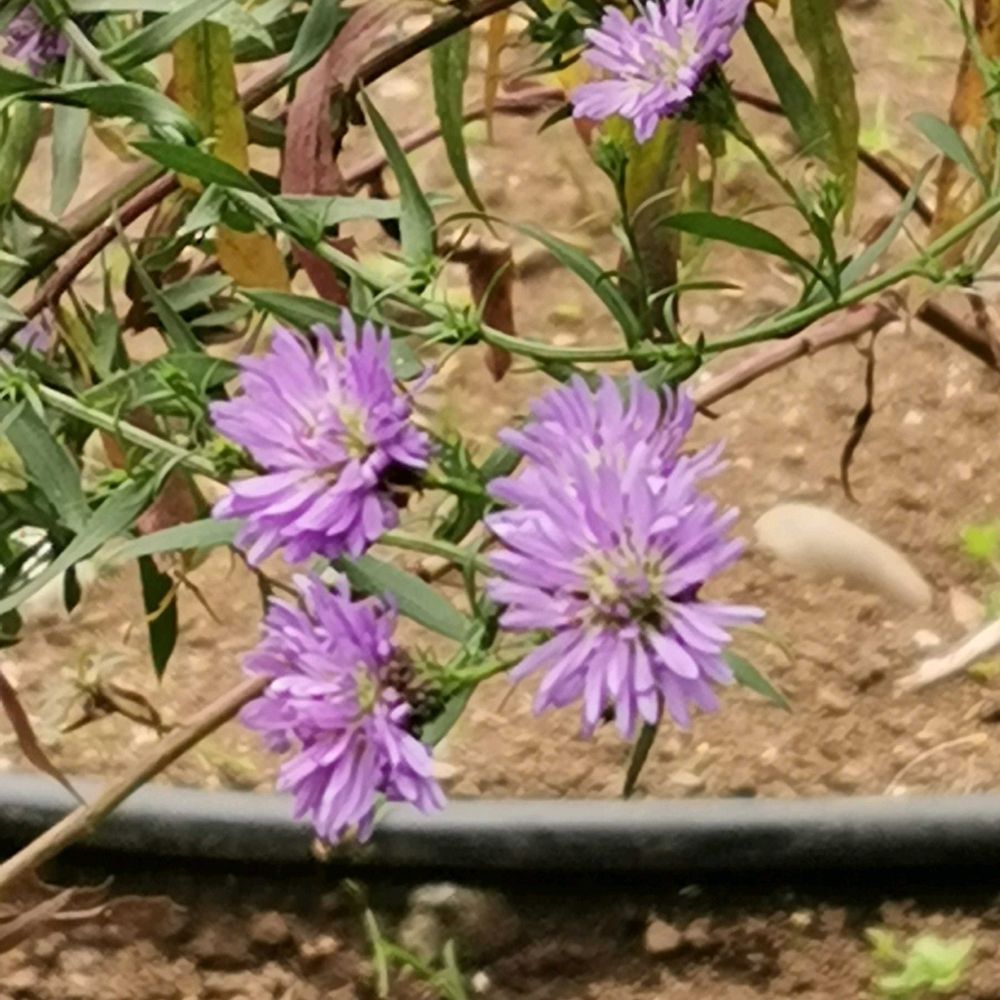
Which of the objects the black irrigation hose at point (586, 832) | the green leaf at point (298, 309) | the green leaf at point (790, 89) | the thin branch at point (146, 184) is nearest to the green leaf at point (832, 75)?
the green leaf at point (790, 89)

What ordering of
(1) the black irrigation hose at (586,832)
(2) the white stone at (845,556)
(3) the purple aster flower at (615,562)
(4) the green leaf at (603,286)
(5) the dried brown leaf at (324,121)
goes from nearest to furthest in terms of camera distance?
(3) the purple aster flower at (615,562) → (4) the green leaf at (603,286) → (5) the dried brown leaf at (324,121) → (1) the black irrigation hose at (586,832) → (2) the white stone at (845,556)

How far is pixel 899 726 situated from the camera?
0.85 metres

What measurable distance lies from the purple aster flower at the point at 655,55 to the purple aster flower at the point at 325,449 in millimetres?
156

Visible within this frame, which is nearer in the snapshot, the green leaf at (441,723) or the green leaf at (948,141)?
the green leaf at (441,723)

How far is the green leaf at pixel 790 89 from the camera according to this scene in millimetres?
580

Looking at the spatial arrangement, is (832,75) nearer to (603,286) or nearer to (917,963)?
(603,286)

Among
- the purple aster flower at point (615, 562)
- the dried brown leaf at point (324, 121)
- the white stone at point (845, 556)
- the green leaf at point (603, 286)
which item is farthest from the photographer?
the white stone at point (845, 556)

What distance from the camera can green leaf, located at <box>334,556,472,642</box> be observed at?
17.7 inches

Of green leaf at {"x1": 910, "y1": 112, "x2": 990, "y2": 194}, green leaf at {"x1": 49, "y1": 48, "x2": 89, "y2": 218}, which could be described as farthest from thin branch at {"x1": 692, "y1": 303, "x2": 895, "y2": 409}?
green leaf at {"x1": 49, "y1": 48, "x2": 89, "y2": 218}

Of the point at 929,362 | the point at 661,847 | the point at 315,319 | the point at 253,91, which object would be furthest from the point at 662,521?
Result: the point at 929,362

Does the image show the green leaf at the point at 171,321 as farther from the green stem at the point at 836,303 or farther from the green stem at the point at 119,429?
the green stem at the point at 836,303

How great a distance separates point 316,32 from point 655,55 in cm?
14

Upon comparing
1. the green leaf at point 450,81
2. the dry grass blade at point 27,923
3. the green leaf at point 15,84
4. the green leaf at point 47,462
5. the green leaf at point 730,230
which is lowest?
the dry grass blade at point 27,923

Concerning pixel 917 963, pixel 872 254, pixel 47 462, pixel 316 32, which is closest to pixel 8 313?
pixel 47 462
